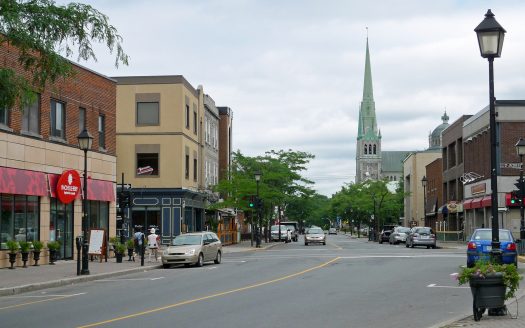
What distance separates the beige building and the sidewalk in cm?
2176

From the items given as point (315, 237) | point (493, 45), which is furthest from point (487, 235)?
point (315, 237)

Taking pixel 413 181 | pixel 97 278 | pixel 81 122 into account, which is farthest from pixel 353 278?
pixel 413 181

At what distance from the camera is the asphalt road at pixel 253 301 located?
560 inches

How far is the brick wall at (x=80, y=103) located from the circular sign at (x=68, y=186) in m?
1.66

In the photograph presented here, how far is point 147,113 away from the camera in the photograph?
57.1 m

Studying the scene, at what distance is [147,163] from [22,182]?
84.6 ft

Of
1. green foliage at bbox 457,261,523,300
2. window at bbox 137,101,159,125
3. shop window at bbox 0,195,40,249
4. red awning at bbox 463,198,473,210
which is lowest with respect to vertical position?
green foliage at bbox 457,261,523,300

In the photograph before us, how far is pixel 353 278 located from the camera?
958 inches

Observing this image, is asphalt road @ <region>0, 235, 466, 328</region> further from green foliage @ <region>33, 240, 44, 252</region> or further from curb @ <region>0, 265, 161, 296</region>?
green foliage @ <region>33, 240, 44, 252</region>

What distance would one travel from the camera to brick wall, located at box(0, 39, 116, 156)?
33.6 meters

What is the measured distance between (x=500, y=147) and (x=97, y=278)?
44081 mm

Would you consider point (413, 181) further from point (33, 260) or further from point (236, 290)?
point (236, 290)

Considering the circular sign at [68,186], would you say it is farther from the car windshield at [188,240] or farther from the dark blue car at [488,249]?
the dark blue car at [488,249]

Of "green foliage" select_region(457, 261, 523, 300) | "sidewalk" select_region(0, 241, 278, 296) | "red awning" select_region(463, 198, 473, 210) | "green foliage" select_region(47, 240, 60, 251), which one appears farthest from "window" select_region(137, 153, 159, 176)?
"green foliage" select_region(457, 261, 523, 300)
